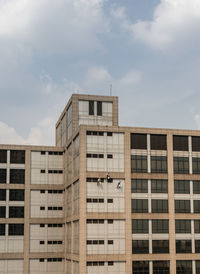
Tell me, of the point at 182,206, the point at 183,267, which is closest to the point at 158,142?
the point at 182,206

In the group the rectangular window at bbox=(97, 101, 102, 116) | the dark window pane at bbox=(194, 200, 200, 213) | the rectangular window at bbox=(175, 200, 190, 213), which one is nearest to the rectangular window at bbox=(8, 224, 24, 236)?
the rectangular window at bbox=(97, 101, 102, 116)

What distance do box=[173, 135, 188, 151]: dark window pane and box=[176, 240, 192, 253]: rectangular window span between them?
56.2 ft

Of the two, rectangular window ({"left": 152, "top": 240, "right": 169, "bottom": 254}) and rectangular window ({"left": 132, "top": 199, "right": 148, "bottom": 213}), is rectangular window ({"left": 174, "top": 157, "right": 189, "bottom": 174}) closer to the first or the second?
rectangular window ({"left": 132, "top": 199, "right": 148, "bottom": 213})

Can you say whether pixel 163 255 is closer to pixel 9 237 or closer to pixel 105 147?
pixel 105 147

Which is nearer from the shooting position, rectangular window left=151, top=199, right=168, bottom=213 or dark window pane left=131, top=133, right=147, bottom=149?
rectangular window left=151, top=199, right=168, bottom=213

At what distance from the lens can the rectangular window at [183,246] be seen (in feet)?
270

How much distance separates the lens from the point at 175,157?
280 feet

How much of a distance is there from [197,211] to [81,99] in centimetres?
3197

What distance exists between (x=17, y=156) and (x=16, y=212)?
11.8 meters

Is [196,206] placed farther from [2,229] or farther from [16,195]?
[2,229]

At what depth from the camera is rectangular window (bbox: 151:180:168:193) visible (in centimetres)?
8371

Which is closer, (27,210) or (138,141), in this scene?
(138,141)

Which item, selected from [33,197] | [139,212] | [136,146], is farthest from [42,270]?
[136,146]

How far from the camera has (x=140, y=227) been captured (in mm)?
81812
